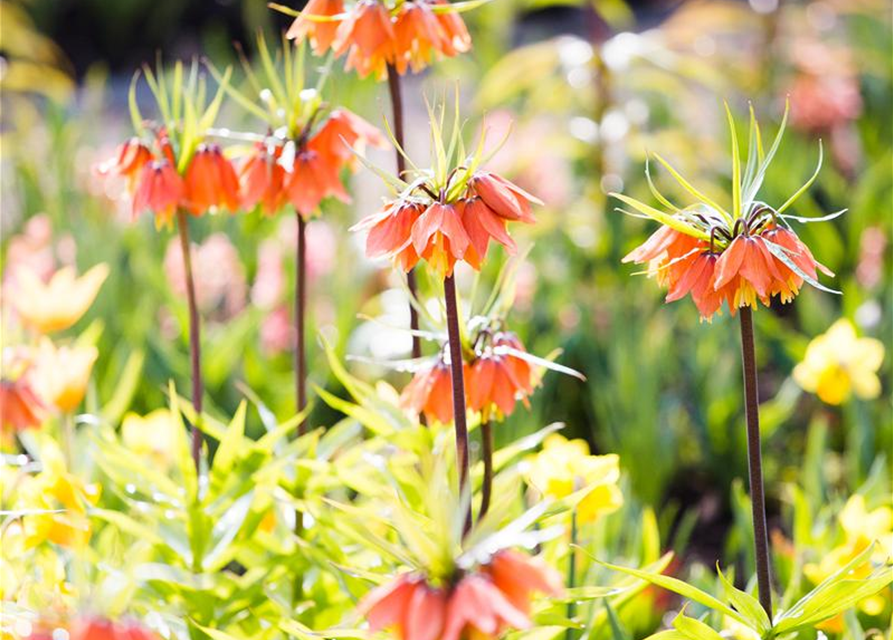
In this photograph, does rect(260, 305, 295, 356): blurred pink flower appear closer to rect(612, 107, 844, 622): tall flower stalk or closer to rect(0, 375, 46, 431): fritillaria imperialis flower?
rect(0, 375, 46, 431): fritillaria imperialis flower

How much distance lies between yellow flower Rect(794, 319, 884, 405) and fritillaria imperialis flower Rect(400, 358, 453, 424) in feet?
3.21

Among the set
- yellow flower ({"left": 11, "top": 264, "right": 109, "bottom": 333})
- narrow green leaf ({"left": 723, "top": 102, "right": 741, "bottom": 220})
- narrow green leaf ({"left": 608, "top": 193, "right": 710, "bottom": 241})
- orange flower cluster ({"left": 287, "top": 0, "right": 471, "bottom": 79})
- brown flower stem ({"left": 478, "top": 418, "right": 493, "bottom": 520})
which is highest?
orange flower cluster ({"left": 287, "top": 0, "right": 471, "bottom": 79})

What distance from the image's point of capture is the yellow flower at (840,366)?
2035mm

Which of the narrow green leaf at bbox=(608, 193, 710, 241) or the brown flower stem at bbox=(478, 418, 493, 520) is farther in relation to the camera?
the brown flower stem at bbox=(478, 418, 493, 520)

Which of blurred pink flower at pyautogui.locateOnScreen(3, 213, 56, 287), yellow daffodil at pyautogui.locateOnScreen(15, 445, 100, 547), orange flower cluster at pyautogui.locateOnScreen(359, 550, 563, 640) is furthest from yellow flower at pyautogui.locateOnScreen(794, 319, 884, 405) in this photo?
blurred pink flower at pyautogui.locateOnScreen(3, 213, 56, 287)

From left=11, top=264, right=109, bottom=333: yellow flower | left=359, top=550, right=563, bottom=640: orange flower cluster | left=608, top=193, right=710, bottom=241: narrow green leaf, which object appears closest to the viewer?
left=359, top=550, right=563, bottom=640: orange flower cluster

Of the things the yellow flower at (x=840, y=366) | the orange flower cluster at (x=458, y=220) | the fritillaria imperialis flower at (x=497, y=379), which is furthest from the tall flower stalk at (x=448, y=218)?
the yellow flower at (x=840, y=366)

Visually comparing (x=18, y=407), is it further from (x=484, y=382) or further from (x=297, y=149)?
(x=484, y=382)

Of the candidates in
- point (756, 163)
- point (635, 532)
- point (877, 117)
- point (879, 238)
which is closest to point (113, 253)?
point (635, 532)

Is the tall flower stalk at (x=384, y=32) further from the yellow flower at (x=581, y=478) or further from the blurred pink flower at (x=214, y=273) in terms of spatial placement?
the blurred pink flower at (x=214, y=273)

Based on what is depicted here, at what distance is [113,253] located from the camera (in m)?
2.85

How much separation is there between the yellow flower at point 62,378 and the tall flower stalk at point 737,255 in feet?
2.72

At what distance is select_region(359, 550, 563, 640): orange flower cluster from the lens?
0.81 meters

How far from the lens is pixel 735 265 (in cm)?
102
